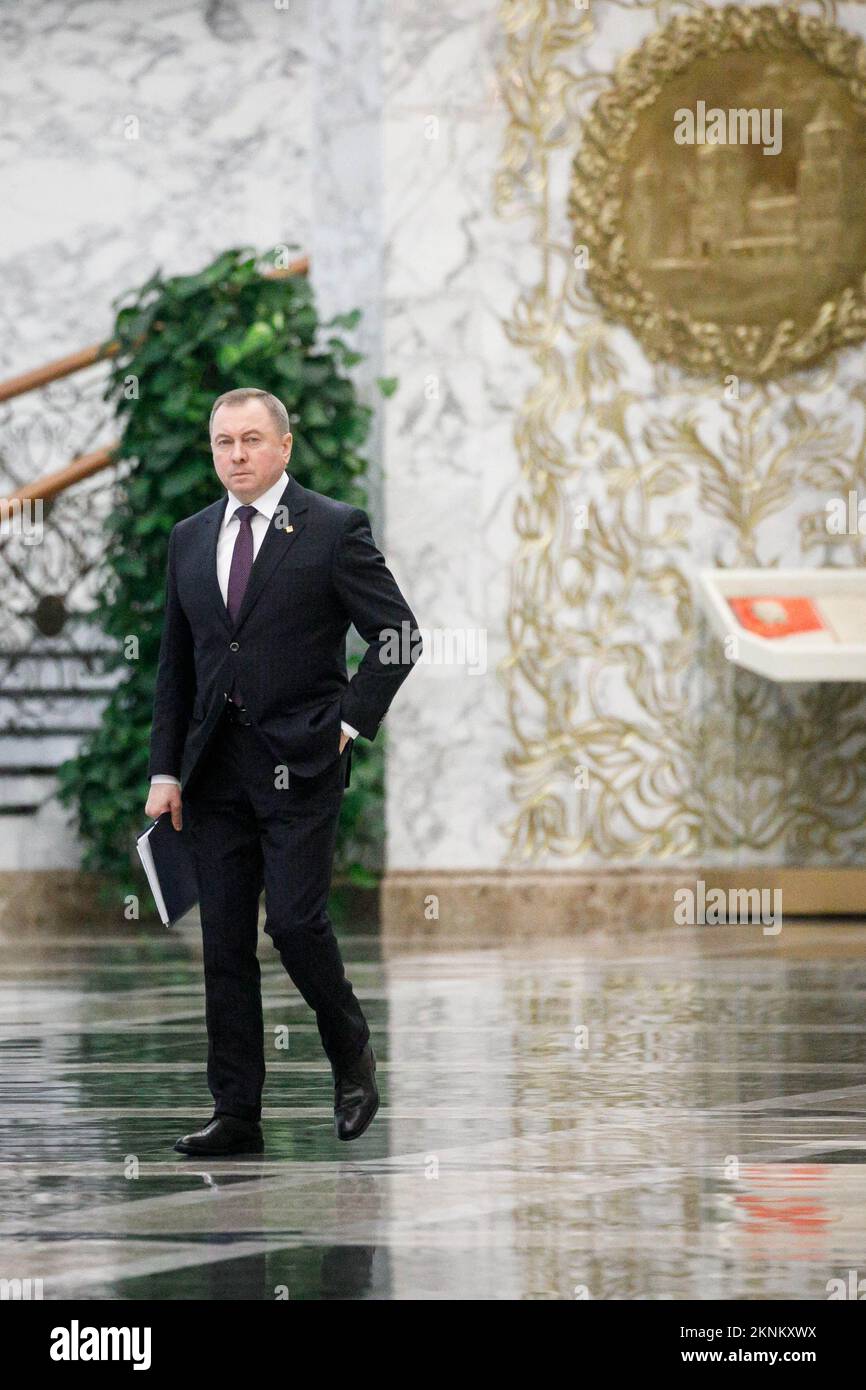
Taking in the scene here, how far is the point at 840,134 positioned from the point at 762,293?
0.85m

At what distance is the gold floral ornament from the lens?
Result: 12625mm

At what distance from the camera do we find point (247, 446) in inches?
207

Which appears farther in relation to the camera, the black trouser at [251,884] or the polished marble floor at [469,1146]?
the black trouser at [251,884]

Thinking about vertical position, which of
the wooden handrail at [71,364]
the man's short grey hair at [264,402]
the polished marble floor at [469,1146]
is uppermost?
the wooden handrail at [71,364]

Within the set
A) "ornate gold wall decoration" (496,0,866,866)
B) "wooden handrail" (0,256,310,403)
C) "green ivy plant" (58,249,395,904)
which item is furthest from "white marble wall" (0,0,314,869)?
"ornate gold wall decoration" (496,0,866,866)

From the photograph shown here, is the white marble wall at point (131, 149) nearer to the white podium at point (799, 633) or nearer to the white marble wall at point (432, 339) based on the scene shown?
the white marble wall at point (432, 339)

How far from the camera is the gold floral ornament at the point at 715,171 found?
12.6m

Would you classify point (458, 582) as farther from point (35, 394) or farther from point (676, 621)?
point (35, 394)

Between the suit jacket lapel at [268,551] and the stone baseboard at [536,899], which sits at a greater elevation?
the suit jacket lapel at [268,551]

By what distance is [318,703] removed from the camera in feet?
17.3

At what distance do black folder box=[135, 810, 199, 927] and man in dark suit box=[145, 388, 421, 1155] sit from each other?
54mm

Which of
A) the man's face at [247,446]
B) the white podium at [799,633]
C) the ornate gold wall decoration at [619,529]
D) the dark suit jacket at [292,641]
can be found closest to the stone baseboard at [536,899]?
the ornate gold wall decoration at [619,529]

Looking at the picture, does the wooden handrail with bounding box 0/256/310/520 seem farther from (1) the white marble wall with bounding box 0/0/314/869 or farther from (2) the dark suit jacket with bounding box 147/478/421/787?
(2) the dark suit jacket with bounding box 147/478/421/787
